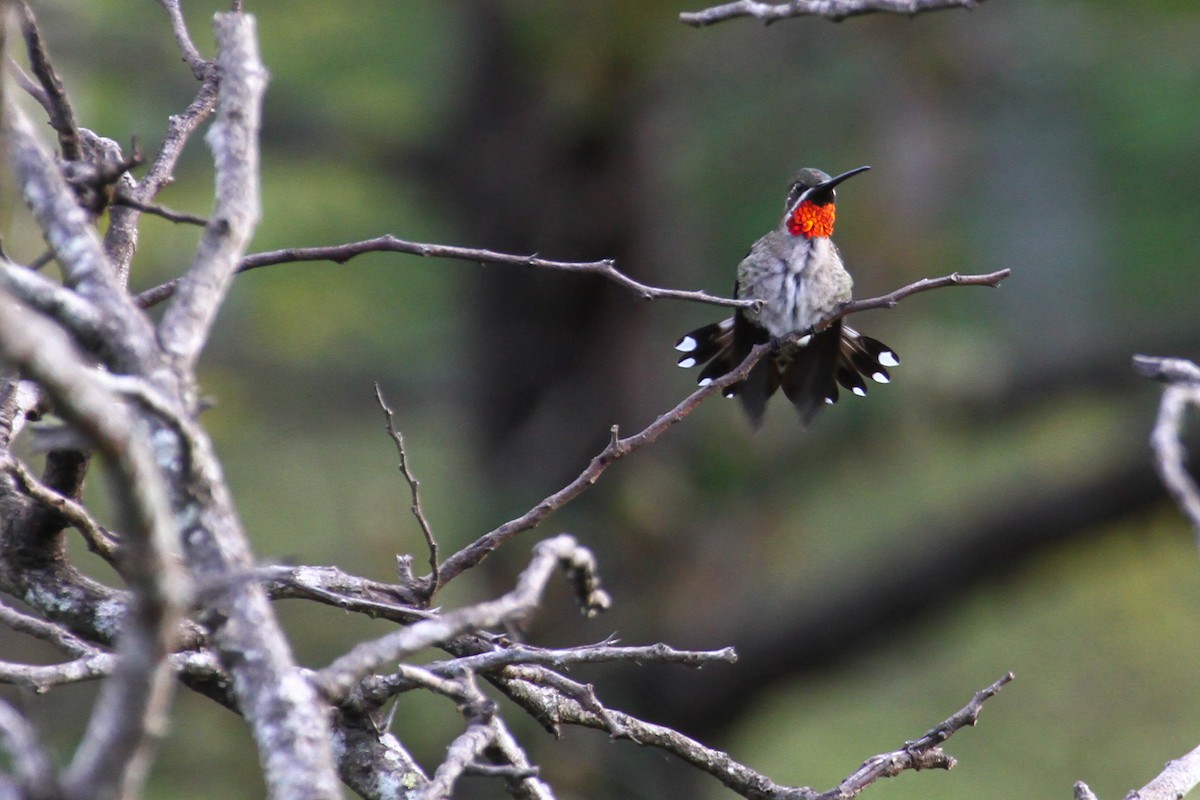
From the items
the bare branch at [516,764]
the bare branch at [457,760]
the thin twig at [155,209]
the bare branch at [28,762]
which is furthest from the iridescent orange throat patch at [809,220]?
the bare branch at [28,762]

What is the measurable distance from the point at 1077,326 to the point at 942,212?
126 inches

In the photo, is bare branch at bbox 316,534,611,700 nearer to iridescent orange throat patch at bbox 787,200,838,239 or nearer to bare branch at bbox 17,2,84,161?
bare branch at bbox 17,2,84,161

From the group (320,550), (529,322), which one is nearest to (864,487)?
(529,322)

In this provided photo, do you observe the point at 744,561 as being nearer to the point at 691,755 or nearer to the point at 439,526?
the point at 439,526

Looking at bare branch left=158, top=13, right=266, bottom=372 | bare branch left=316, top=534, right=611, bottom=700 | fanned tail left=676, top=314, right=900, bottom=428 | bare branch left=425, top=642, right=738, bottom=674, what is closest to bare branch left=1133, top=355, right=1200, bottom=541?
bare branch left=425, top=642, right=738, bottom=674

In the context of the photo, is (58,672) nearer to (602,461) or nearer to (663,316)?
(602,461)

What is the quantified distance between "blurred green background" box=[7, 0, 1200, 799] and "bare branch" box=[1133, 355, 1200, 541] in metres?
5.55

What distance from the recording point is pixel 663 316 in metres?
11.1

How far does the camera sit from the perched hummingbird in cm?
475

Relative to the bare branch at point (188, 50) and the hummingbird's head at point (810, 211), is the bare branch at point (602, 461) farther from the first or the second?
the hummingbird's head at point (810, 211)

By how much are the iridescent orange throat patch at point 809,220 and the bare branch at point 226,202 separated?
359 centimetres

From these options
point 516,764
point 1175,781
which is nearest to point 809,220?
point 1175,781

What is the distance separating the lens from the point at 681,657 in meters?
2.42

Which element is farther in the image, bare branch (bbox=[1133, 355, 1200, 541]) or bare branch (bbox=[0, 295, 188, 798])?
bare branch (bbox=[1133, 355, 1200, 541])
